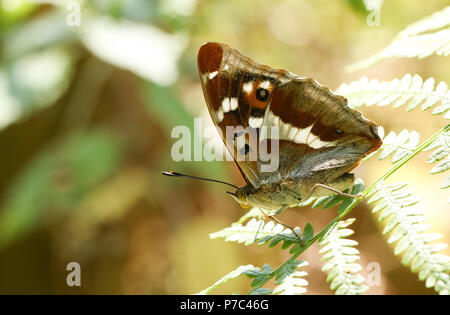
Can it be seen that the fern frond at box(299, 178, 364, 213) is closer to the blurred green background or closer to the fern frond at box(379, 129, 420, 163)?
the fern frond at box(379, 129, 420, 163)

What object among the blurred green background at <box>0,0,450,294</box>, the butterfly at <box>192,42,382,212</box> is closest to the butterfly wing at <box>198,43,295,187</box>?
the butterfly at <box>192,42,382,212</box>

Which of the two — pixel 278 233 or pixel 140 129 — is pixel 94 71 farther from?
pixel 278 233

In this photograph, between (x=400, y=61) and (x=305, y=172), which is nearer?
(x=305, y=172)

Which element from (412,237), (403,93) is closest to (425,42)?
(403,93)

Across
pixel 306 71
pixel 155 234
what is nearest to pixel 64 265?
pixel 155 234

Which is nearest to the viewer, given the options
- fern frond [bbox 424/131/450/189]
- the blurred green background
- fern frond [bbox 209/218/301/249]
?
fern frond [bbox 424/131/450/189]

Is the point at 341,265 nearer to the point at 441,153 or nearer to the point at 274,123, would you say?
the point at 441,153
